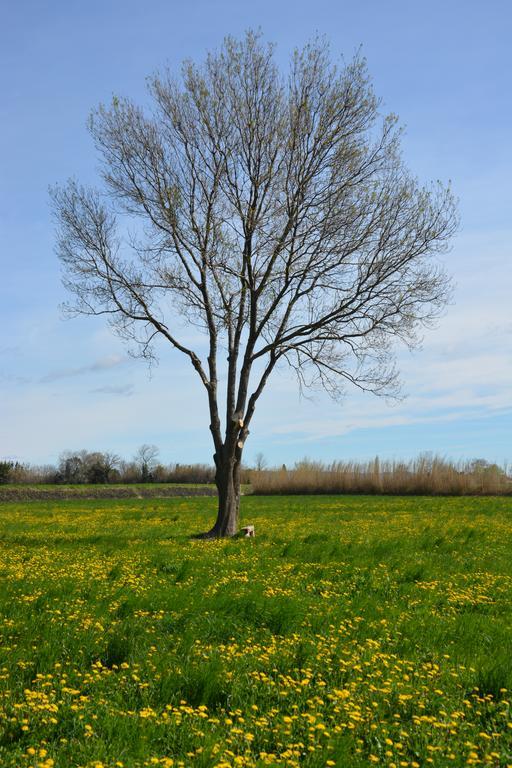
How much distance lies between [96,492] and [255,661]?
56008mm

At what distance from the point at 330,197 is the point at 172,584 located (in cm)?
1480

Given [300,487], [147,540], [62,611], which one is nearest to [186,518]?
[147,540]

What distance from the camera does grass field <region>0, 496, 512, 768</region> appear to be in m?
5.88

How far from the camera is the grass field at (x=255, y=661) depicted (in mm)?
5875

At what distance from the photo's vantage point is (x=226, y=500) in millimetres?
22891

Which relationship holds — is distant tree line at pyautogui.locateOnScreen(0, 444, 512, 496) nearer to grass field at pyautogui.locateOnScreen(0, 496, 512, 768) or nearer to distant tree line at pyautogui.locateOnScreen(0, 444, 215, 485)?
distant tree line at pyautogui.locateOnScreen(0, 444, 215, 485)

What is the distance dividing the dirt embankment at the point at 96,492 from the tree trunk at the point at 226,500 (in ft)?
124

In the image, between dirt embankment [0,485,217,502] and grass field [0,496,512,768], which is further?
dirt embankment [0,485,217,502]

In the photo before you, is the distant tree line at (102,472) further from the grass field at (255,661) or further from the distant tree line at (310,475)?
the grass field at (255,661)

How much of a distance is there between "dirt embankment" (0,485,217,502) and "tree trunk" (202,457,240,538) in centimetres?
3786

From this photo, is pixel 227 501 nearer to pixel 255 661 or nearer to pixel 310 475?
pixel 255 661

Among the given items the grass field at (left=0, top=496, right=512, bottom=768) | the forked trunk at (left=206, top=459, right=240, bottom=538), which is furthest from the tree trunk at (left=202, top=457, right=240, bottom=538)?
the grass field at (left=0, top=496, right=512, bottom=768)

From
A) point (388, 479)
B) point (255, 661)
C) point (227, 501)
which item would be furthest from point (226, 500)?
point (388, 479)

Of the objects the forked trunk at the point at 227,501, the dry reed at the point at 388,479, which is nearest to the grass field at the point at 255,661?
the forked trunk at the point at 227,501
